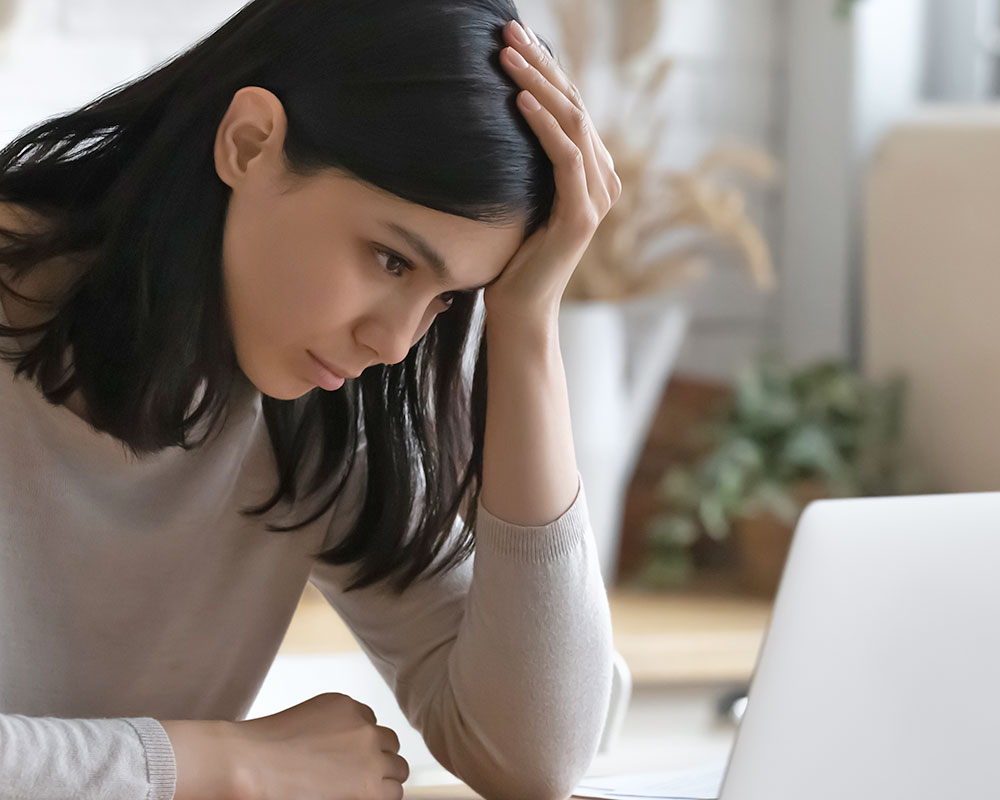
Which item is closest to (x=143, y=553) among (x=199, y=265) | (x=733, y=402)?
(x=199, y=265)

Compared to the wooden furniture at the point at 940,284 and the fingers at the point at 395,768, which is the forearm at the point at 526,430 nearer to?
the fingers at the point at 395,768

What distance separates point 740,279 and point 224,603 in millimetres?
1501

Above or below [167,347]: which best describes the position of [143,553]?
below

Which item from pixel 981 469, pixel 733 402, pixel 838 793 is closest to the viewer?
pixel 838 793

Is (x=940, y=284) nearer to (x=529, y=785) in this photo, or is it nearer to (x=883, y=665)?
(x=529, y=785)

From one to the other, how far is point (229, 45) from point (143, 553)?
1.10ft

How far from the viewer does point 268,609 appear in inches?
36.8

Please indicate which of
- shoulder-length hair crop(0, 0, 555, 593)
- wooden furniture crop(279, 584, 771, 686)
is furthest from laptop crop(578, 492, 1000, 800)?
wooden furniture crop(279, 584, 771, 686)

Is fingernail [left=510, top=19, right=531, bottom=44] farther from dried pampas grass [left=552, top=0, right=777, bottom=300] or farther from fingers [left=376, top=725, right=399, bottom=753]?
dried pampas grass [left=552, top=0, right=777, bottom=300]

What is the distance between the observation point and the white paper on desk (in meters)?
0.73

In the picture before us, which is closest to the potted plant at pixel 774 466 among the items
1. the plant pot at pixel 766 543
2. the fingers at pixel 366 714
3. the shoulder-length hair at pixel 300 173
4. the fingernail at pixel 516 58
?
the plant pot at pixel 766 543

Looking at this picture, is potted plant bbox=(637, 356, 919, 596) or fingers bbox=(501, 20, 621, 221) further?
potted plant bbox=(637, 356, 919, 596)

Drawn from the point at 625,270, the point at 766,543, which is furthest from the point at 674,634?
the point at 625,270

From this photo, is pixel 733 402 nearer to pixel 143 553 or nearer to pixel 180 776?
pixel 143 553
